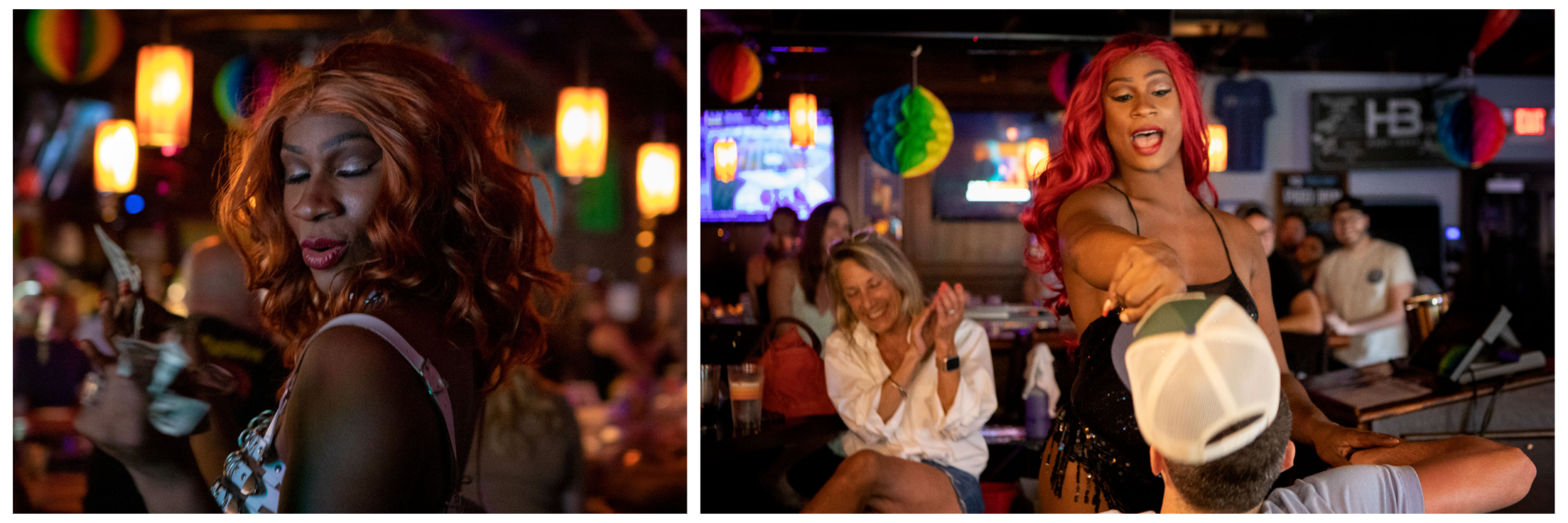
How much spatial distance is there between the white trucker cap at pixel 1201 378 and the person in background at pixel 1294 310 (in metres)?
3.15

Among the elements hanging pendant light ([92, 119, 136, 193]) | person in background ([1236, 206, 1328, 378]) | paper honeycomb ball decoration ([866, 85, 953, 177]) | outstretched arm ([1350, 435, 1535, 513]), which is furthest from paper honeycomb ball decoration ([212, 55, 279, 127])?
person in background ([1236, 206, 1328, 378])

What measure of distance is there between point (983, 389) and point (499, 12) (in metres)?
4.96

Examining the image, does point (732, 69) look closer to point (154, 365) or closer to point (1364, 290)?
point (154, 365)

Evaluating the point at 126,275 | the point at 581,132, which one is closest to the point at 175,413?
the point at 126,275

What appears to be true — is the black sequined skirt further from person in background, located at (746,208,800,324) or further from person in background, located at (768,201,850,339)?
person in background, located at (746,208,800,324)

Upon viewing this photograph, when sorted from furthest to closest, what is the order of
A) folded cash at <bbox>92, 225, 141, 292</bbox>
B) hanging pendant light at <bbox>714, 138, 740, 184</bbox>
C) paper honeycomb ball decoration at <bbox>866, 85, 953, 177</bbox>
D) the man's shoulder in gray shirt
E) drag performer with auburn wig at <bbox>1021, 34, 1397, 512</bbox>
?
hanging pendant light at <bbox>714, 138, 740, 184</bbox>, paper honeycomb ball decoration at <bbox>866, 85, 953, 177</bbox>, folded cash at <bbox>92, 225, 141, 292</bbox>, drag performer with auburn wig at <bbox>1021, 34, 1397, 512</bbox>, the man's shoulder in gray shirt

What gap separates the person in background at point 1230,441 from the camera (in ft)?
4.26

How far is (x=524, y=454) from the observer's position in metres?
2.57

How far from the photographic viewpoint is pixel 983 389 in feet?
8.85

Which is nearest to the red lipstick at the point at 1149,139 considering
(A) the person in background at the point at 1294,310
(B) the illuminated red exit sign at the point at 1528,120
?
(A) the person in background at the point at 1294,310

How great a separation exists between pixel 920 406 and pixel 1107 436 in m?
1.06

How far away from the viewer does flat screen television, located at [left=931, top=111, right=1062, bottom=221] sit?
23.3 feet
